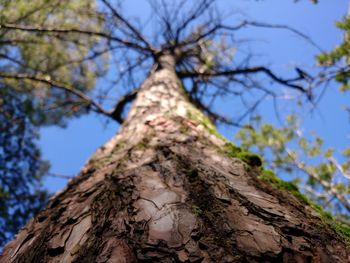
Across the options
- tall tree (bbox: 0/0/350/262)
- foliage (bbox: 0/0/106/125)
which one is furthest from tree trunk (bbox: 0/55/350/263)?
foliage (bbox: 0/0/106/125)

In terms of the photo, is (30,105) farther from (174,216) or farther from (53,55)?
(174,216)

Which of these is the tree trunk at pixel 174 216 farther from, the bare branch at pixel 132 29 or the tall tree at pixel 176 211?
the bare branch at pixel 132 29

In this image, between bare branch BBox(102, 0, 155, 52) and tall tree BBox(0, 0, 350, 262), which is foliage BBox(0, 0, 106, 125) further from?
tall tree BBox(0, 0, 350, 262)

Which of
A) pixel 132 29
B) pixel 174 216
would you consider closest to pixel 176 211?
pixel 174 216

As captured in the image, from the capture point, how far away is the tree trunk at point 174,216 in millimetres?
1207

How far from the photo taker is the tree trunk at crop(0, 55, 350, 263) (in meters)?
1.21

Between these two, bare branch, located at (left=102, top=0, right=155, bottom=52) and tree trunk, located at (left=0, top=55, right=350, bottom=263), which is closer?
tree trunk, located at (left=0, top=55, right=350, bottom=263)

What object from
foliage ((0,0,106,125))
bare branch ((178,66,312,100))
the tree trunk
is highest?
foliage ((0,0,106,125))

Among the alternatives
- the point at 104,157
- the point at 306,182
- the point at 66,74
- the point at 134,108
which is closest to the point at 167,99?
the point at 134,108

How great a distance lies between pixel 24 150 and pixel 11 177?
2.38 ft

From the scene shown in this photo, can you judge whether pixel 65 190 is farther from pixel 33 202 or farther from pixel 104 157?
pixel 33 202

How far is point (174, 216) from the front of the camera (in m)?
1.41

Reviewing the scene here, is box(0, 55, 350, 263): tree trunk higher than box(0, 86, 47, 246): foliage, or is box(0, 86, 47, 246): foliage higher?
box(0, 86, 47, 246): foliage

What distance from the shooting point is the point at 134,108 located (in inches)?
138
